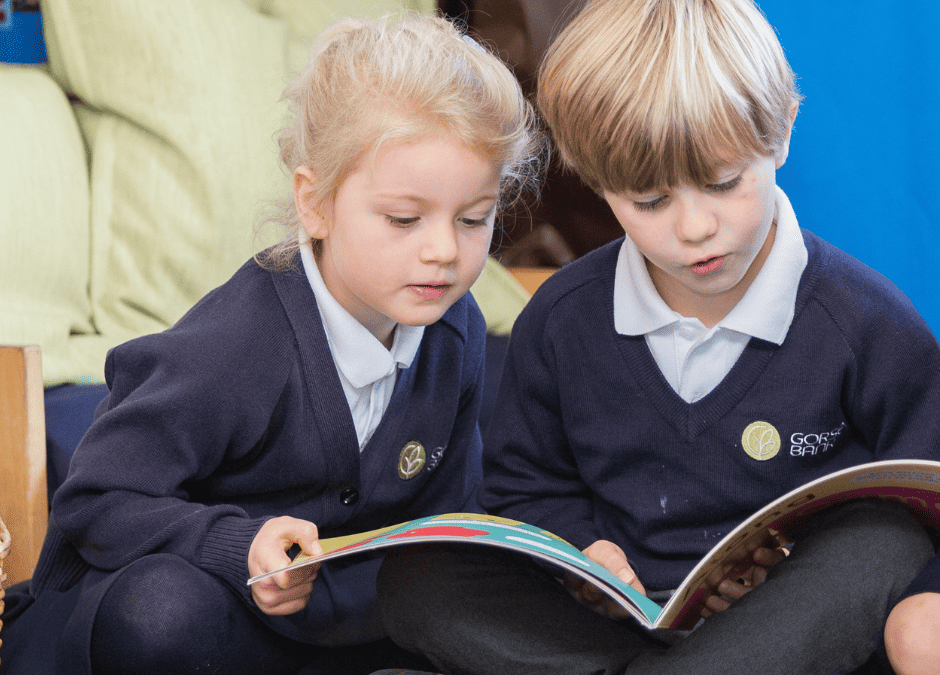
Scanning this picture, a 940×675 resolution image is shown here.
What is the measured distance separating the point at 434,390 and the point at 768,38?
43 cm

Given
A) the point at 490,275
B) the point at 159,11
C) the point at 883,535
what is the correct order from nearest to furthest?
1. the point at 883,535
2. the point at 159,11
3. the point at 490,275

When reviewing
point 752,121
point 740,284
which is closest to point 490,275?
point 740,284

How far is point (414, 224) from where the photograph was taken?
30.3 inches

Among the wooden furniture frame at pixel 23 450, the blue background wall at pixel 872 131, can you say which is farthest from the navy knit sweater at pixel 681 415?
the blue background wall at pixel 872 131

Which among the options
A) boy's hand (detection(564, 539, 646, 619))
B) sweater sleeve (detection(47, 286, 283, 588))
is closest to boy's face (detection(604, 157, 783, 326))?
boy's hand (detection(564, 539, 646, 619))

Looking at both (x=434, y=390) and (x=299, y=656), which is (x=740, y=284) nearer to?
(x=434, y=390)

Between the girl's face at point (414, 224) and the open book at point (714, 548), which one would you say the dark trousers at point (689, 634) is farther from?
the girl's face at point (414, 224)

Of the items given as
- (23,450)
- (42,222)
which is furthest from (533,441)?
(42,222)

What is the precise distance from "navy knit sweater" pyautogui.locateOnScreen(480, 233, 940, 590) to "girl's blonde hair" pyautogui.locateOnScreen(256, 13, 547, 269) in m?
0.17

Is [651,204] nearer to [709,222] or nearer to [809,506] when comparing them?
[709,222]

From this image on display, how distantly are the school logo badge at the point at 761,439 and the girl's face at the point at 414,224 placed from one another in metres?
0.27

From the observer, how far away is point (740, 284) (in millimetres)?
812

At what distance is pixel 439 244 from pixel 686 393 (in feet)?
0.82

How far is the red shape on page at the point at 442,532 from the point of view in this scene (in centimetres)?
56
